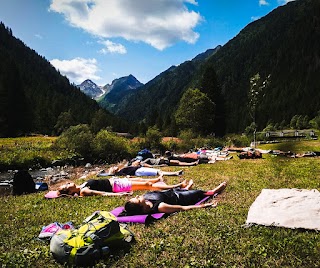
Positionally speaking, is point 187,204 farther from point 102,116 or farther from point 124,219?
point 102,116

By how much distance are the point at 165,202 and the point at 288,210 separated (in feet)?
12.2

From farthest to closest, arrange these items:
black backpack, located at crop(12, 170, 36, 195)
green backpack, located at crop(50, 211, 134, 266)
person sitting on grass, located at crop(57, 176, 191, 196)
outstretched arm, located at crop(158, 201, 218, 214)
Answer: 1. black backpack, located at crop(12, 170, 36, 195)
2. person sitting on grass, located at crop(57, 176, 191, 196)
3. outstretched arm, located at crop(158, 201, 218, 214)
4. green backpack, located at crop(50, 211, 134, 266)

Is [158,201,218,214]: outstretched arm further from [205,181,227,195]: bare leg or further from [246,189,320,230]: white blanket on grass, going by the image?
[246,189,320,230]: white blanket on grass

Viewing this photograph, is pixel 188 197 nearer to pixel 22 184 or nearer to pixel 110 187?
pixel 110 187

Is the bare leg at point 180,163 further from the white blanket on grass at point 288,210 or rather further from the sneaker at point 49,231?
the sneaker at point 49,231

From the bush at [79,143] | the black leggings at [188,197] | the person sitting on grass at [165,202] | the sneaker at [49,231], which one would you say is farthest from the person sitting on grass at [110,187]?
the bush at [79,143]

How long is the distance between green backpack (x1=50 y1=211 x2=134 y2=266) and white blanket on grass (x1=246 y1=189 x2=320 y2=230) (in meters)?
3.43

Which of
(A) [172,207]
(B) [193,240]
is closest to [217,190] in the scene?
(A) [172,207]

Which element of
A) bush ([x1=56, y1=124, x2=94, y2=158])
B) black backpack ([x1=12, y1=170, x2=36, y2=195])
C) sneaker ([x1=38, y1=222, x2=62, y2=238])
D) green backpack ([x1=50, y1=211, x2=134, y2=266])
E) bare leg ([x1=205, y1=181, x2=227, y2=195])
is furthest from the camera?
bush ([x1=56, y1=124, x2=94, y2=158])

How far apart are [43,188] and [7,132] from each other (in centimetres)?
5926

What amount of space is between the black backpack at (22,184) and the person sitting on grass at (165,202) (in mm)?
8862

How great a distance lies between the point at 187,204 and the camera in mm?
10133

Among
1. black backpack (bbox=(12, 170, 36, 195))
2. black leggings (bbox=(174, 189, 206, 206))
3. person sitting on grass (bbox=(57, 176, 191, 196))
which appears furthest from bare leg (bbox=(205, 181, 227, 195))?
black backpack (bbox=(12, 170, 36, 195))

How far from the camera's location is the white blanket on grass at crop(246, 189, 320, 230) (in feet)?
24.1
